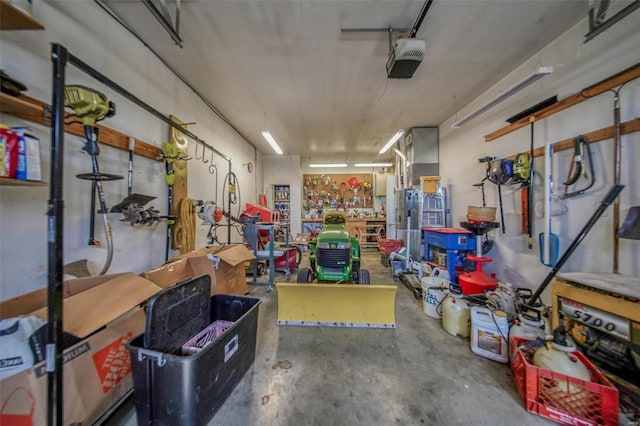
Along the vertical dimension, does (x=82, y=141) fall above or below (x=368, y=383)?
above

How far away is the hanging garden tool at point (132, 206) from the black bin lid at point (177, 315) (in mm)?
1045

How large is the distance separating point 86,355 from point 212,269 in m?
1.21

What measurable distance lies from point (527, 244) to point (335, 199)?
5724mm

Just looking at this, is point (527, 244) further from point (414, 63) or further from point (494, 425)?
point (414, 63)

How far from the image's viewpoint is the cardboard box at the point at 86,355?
97 cm

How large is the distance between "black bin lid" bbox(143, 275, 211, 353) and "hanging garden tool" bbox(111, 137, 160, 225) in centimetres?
105

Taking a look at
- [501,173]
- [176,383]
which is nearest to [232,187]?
[176,383]

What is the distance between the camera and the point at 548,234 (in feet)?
7.59

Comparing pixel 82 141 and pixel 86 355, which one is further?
pixel 82 141

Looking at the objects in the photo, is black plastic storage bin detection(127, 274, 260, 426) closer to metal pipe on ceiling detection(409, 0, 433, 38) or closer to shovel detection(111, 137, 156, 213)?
shovel detection(111, 137, 156, 213)

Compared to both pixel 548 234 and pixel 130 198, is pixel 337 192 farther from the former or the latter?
pixel 130 198

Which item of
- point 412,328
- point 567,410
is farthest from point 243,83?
point 567,410

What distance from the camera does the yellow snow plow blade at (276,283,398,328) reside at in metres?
2.26

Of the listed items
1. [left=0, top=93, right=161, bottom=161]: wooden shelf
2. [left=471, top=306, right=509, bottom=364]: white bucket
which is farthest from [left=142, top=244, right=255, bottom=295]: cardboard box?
[left=471, top=306, right=509, bottom=364]: white bucket
